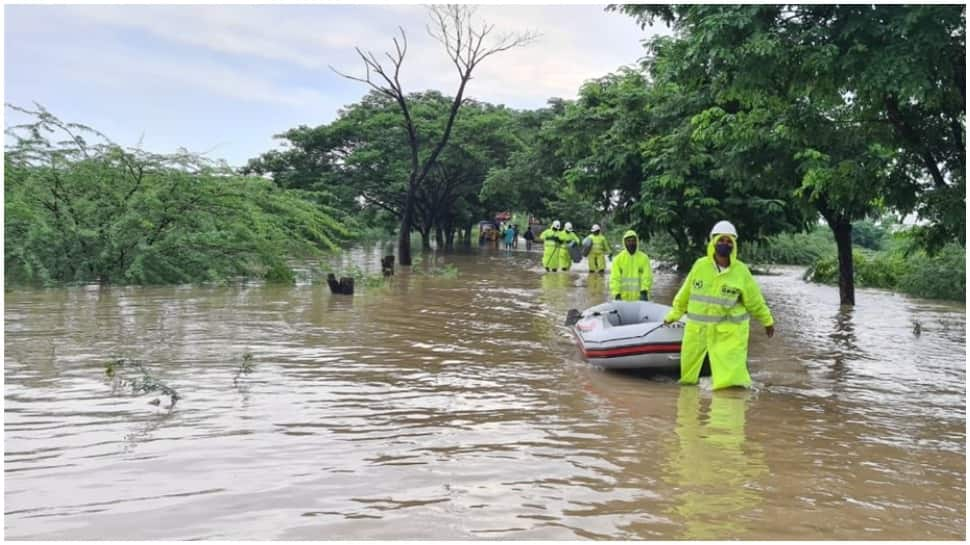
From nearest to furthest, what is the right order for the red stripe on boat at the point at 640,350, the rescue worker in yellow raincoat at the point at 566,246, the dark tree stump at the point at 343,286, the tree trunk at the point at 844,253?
1. the red stripe on boat at the point at 640,350
2. the dark tree stump at the point at 343,286
3. the tree trunk at the point at 844,253
4. the rescue worker in yellow raincoat at the point at 566,246

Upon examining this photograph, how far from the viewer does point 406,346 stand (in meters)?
10.2

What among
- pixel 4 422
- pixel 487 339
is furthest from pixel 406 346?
pixel 4 422

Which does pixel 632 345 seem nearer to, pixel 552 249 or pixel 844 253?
pixel 844 253

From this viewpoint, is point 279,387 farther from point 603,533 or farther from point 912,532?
point 912,532

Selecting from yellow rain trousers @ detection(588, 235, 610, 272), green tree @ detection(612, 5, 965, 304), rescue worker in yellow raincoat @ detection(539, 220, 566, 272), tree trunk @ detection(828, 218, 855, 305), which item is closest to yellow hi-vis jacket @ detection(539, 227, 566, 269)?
rescue worker in yellow raincoat @ detection(539, 220, 566, 272)

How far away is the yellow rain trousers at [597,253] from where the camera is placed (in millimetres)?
25203

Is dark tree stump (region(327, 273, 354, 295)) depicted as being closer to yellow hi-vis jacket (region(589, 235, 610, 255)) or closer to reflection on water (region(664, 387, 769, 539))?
reflection on water (region(664, 387, 769, 539))

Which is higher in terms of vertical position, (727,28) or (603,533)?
(727,28)

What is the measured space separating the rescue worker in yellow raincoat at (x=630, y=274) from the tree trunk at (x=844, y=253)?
6179mm

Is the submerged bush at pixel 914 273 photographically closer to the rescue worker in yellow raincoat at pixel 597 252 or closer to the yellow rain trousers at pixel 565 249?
the rescue worker in yellow raincoat at pixel 597 252

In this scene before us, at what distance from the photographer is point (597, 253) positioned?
25391 millimetres

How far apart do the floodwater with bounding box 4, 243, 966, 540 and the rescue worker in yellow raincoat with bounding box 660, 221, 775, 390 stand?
258mm

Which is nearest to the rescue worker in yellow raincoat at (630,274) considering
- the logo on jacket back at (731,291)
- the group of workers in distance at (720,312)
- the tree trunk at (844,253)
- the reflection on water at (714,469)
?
the group of workers in distance at (720,312)

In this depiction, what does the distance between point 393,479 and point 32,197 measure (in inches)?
555
